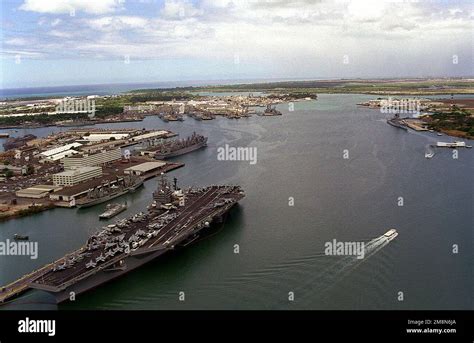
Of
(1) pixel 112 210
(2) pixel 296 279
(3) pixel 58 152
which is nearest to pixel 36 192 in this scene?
(1) pixel 112 210

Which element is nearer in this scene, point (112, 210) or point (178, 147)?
point (112, 210)

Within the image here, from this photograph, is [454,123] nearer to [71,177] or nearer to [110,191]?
[110,191]

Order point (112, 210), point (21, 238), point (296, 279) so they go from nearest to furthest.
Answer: point (296, 279), point (21, 238), point (112, 210)

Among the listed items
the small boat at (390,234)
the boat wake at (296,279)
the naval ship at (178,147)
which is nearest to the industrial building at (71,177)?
the naval ship at (178,147)

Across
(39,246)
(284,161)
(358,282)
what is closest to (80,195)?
(39,246)

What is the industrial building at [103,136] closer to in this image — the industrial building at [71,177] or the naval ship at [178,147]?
the naval ship at [178,147]
